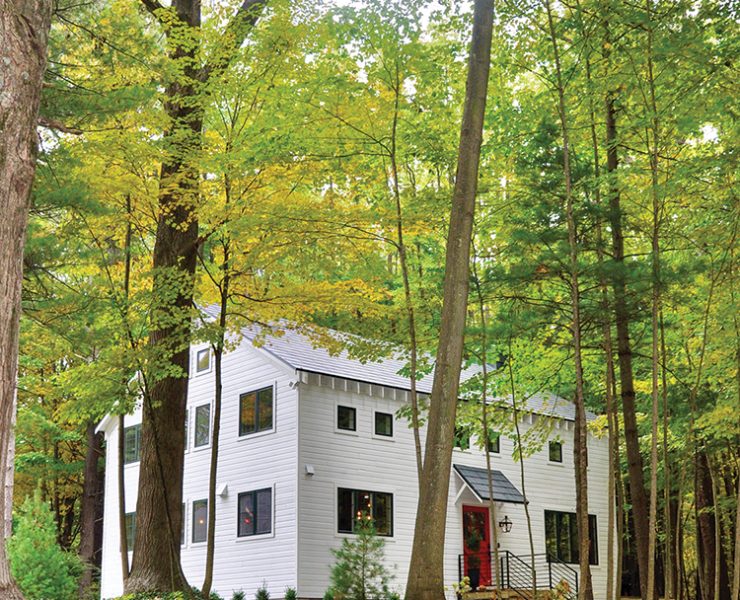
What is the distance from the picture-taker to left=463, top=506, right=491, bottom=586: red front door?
67.5ft

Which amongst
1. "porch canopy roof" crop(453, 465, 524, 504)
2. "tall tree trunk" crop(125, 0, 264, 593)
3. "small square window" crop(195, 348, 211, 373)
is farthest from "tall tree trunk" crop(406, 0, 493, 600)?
"small square window" crop(195, 348, 211, 373)

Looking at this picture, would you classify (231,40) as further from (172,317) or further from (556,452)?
(556,452)

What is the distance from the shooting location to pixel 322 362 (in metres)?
19.8

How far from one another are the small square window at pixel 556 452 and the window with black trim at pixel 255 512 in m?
8.66

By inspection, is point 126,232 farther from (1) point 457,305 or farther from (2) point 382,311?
(1) point 457,305

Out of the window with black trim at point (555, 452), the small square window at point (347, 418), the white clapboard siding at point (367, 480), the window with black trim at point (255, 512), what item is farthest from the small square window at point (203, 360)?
the window with black trim at point (555, 452)

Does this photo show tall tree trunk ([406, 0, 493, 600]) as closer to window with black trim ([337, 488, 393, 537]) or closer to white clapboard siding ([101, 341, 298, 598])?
white clapboard siding ([101, 341, 298, 598])

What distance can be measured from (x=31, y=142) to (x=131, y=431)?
1986 cm

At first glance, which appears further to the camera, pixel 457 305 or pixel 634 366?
pixel 634 366

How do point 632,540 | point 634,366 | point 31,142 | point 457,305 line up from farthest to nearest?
point 632,540 → point 634,366 → point 457,305 → point 31,142

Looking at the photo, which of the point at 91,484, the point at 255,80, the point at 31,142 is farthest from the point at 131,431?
the point at 31,142

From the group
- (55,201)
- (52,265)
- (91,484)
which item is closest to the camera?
(55,201)

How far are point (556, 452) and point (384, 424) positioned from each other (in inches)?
247

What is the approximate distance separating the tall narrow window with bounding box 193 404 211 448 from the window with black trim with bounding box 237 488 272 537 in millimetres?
2163
